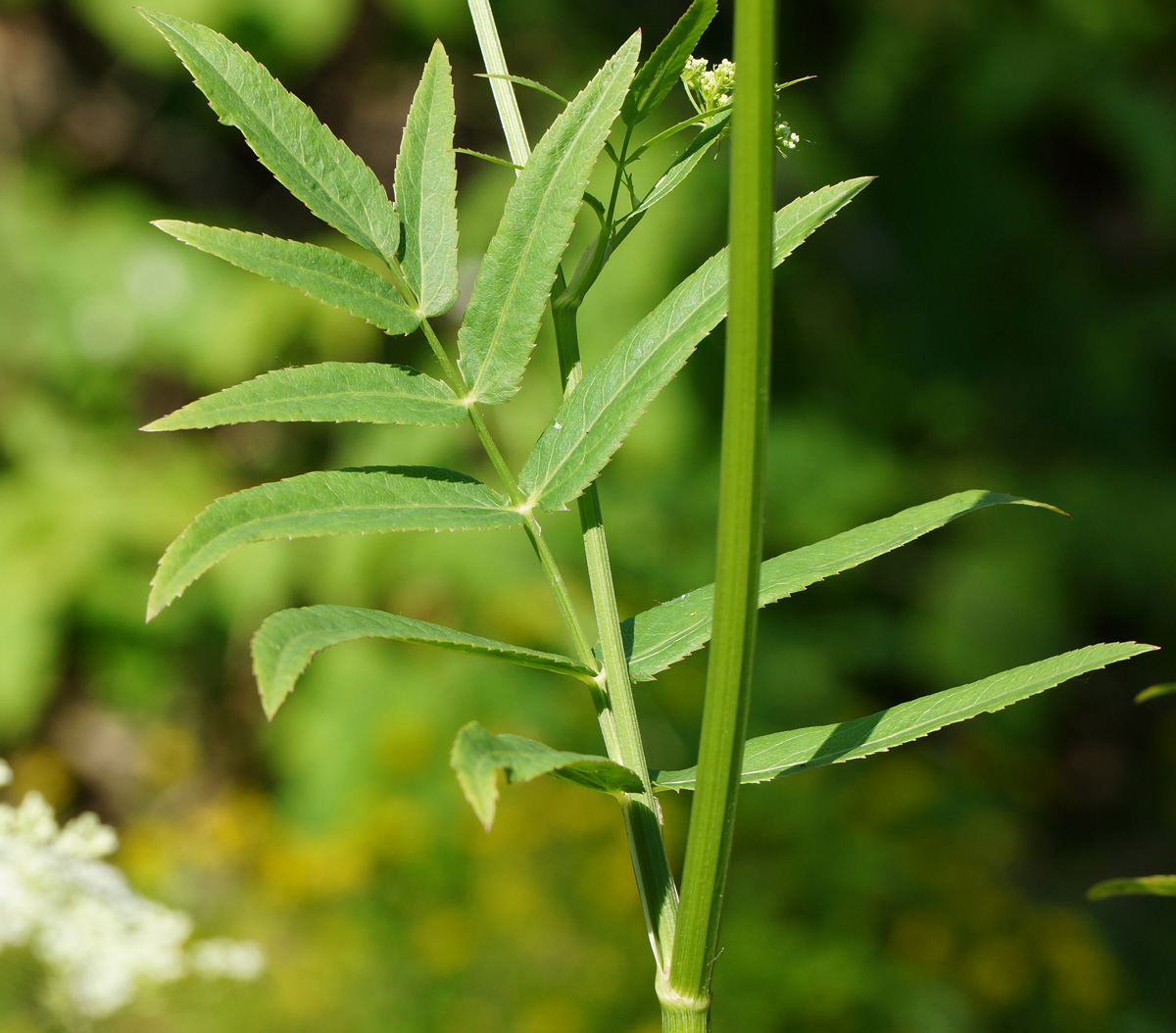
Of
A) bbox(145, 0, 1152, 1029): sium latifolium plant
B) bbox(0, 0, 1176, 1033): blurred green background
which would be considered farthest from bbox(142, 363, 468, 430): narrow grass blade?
bbox(0, 0, 1176, 1033): blurred green background

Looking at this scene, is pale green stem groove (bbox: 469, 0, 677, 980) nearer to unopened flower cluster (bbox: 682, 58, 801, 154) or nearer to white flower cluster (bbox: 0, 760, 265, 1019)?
unopened flower cluster (bbox: 682, 58, 801, 154)

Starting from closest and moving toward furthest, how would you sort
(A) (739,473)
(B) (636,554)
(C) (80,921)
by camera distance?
(A) (739,473), (C) (80,921), (B) (636,554)

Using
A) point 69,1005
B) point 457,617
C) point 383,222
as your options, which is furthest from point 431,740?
point 383,222

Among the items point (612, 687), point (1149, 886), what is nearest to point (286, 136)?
point (612, 687)

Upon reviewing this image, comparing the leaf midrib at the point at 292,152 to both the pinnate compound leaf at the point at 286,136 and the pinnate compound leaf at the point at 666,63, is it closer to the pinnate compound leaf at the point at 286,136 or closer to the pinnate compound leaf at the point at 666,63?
the pinnate compound leaf at the point at 286,136

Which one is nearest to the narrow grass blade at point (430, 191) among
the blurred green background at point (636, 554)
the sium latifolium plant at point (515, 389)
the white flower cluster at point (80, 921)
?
the sium latifolium plant at point (515, 389)

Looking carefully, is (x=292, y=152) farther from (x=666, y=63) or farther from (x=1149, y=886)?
(x=1149, y=886)
